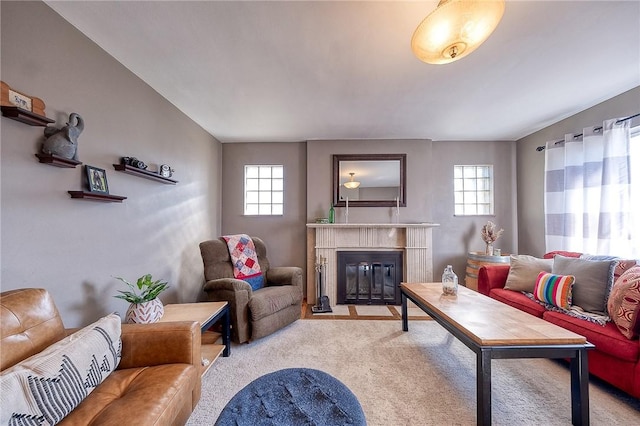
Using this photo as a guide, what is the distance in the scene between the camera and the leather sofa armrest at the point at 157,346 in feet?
4.44

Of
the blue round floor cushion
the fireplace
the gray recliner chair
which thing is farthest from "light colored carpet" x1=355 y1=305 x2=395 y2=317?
the blue round floor cushion

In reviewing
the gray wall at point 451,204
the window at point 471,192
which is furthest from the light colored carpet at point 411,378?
the window at point 471,192

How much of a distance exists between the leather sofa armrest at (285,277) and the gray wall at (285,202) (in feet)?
2.70

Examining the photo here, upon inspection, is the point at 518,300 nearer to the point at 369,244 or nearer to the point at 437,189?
the point at 369,244

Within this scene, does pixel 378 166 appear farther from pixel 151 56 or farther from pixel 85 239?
pixel 85 239

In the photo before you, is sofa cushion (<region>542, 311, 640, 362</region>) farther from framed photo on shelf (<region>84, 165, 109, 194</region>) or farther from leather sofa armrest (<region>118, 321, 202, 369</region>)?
framed photo on shelf (<region>84, 165, 109, 194</region>)

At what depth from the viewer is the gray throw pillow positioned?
6.46 feet

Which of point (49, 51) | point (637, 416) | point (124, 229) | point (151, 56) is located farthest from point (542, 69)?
point (124, 229)

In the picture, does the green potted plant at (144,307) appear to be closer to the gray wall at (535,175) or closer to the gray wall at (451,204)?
the gray wall at (451,204)

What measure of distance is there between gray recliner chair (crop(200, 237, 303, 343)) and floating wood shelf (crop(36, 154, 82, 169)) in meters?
1.46

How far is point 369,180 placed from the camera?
3.89m

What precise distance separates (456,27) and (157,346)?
2245 millimetres

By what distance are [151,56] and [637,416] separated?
4.08m

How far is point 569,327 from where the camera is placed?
6.24 ft
